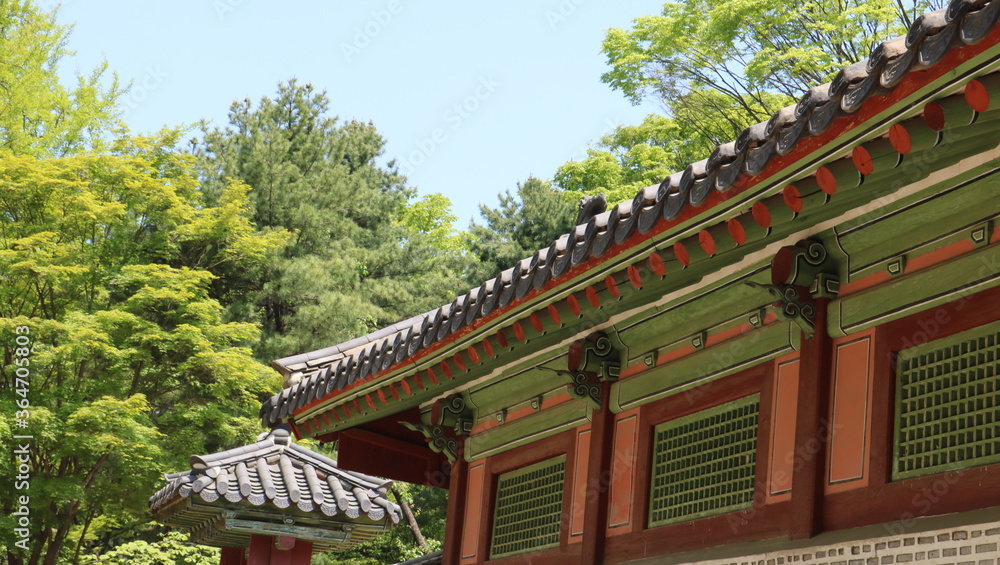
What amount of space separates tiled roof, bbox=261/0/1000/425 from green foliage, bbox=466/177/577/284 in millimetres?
16971

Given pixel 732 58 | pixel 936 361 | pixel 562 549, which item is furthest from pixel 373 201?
pixel 936 361

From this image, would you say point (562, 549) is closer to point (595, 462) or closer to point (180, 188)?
point (595, 462)

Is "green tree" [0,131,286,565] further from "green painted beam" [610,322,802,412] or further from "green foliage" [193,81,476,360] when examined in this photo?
"green painted beam" [610,322,802,412]

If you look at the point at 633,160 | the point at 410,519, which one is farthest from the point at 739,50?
the point at 410,519

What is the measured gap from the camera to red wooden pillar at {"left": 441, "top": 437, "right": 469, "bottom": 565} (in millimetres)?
9125

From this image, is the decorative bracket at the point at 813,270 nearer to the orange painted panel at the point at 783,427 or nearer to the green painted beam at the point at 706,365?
the green painted beam at the point at 706,365

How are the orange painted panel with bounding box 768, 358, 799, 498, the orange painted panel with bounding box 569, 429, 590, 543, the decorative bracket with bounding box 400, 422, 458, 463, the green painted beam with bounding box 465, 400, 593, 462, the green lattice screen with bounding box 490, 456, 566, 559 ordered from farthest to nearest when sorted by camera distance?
the decorative bracket with bounding box 400, 422, 458, 463, the green lattice screen with bounding box 490, 456, 566, 559, the green painted beam with bounding box 465, 400, 593, 462, the orange painted panel with bounding box 569, 429, 590, 543, the orange painted panel with bounding box 768, 358, 799, 498

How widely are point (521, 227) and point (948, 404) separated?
69.7 ft

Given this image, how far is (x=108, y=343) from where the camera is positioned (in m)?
21.9

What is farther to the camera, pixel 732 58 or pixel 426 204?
pixel 426 204

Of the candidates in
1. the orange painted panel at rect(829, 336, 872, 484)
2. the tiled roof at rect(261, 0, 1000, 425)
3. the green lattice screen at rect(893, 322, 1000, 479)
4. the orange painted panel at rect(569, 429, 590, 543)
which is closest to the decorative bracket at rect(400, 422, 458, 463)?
the tiled roof at rect(261, 0, 1000, 425)

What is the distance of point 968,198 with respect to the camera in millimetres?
4574

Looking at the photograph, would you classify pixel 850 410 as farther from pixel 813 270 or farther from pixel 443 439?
pixel 443 439

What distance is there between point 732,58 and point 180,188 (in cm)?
1361
